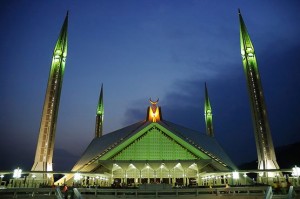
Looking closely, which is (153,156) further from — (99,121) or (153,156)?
(99,121)

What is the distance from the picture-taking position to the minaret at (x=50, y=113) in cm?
3072

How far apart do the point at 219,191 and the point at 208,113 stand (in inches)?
1566

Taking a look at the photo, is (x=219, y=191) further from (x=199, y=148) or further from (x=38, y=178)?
(x=38, y=178)

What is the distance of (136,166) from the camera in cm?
3112

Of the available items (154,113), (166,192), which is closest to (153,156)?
(154,113)

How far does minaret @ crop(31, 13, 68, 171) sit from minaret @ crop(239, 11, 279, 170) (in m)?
24.1

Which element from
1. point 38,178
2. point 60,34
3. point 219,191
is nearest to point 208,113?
point 60,34

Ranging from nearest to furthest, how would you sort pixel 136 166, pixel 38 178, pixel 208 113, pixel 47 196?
pixel 47 196 → pixel 38 178 → pixel 136 166 → pixel 208 113

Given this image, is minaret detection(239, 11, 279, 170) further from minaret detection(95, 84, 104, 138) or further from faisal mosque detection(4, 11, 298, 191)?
minaret detection(95, 84, 104, 138)

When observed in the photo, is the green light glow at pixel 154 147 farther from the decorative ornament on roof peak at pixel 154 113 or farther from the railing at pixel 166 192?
the railing at pixel 166 192

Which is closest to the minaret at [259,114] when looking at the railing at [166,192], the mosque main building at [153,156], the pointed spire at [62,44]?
the mosque main building at [153,156]

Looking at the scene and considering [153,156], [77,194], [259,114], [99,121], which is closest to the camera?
[77,194]

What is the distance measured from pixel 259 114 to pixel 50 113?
988 inches

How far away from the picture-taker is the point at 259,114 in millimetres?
33594
